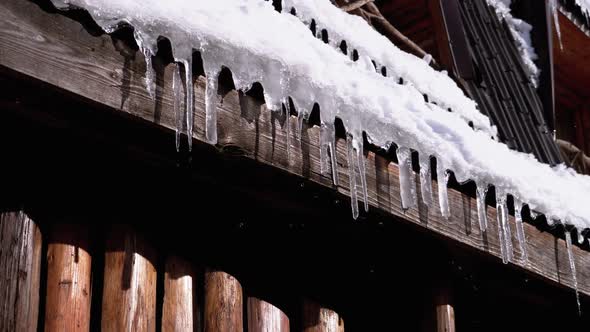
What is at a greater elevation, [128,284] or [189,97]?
[189,97]

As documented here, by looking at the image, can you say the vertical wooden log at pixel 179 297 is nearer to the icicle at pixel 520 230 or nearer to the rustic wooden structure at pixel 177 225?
the rustic wooden structure at pixel 177 225

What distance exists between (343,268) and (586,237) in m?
1.16

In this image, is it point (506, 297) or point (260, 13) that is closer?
point (260, 13)

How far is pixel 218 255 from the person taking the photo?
289 cm

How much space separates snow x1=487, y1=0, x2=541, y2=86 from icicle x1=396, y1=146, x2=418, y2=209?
4053 millimetres

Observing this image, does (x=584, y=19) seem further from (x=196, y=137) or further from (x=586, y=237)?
(x=196, y=137)

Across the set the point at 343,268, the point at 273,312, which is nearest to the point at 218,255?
the point at 273,312

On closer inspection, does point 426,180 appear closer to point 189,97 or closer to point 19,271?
point 189,97

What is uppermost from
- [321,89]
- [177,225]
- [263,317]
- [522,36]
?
[522,36]

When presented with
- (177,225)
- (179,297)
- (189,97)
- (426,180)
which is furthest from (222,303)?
(426,180)

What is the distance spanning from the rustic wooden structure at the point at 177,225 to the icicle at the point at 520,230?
0.03 metres

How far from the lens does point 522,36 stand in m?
6.95

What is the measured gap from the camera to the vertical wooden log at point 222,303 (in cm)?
271

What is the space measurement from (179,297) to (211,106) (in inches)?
26.0
